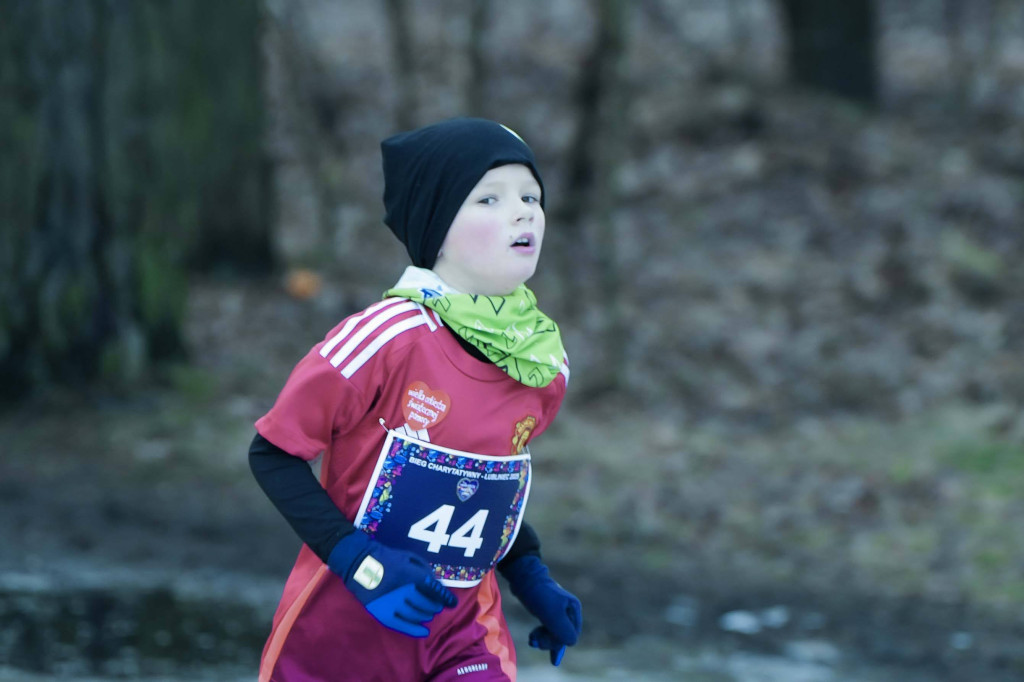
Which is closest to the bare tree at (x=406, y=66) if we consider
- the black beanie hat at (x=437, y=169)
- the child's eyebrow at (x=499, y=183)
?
the black beanie hat at (x=437, y=169)

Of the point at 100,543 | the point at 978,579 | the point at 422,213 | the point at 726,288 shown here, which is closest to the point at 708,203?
the point at 726,288

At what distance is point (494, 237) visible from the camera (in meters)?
2.68

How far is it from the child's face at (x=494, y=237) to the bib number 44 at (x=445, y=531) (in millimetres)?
473

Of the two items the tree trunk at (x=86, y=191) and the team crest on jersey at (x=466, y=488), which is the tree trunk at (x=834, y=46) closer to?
the tree trunk at (x=86, y=191)

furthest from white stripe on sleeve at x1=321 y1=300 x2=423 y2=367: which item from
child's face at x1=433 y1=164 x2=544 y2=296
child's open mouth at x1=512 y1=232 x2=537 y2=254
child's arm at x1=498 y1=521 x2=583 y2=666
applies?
child's arm at x1=498 y1=521 x2=583 y2=666

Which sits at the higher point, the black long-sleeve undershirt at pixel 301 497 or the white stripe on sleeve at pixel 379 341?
the white stripe on sleeve at pixel 379 341

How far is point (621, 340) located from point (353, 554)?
7.59 metres

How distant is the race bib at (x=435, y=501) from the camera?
2.60m

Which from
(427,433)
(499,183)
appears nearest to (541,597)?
(427,433)

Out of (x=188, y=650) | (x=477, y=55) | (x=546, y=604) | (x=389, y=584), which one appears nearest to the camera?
(x=389, y=584)

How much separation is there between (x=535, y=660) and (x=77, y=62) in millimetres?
5334

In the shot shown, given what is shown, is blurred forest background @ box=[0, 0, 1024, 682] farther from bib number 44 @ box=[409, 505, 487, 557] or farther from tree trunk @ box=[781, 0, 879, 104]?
bib number 44 @ box=[409, 505, 487, 557]

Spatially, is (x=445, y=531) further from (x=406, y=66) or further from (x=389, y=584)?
(x=406, y=66)

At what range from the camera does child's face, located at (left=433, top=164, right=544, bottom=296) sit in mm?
2686
